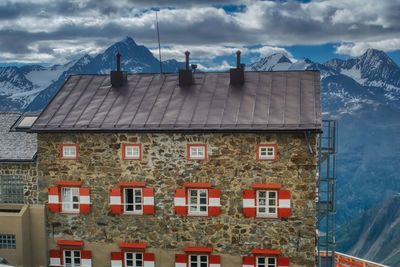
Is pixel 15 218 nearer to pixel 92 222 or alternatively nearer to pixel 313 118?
pixel 92 222

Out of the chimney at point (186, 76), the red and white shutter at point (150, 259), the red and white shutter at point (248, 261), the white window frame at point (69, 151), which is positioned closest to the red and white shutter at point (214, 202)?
the red and white shutter at point (248, 261)

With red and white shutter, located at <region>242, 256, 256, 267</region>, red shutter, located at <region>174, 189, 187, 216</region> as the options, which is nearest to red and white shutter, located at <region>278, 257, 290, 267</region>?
red and white shutter, located at <region>242, 256, 256, 267</region>

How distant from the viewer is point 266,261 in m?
30.4

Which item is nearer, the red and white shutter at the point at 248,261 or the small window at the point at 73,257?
the red and white shutter at the point at 248,261

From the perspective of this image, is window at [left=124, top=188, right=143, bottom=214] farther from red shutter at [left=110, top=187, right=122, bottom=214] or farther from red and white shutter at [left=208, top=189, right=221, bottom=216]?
red and white shutter at [left=208, top=189, right=221, bottom=216]

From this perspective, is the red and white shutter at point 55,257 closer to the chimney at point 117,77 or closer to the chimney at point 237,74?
the chimney at point 117,77

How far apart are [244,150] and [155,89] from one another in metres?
7.12

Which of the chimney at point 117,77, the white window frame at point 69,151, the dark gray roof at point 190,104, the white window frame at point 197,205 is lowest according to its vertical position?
the white window frame at point 197,205

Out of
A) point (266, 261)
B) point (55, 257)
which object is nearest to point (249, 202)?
Result: point (266, 261)

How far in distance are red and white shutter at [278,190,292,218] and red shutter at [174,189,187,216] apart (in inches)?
191

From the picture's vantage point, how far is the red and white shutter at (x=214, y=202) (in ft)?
98.8

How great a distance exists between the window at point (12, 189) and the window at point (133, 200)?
5.92 metres

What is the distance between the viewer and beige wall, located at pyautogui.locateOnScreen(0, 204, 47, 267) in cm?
3128

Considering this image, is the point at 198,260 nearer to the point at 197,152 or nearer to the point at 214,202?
the point at 214,202
